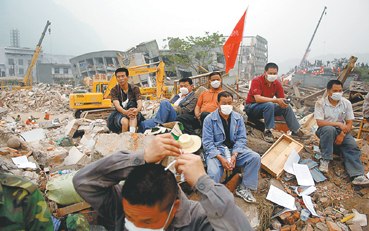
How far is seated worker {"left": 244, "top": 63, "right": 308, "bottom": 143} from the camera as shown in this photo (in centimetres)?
409

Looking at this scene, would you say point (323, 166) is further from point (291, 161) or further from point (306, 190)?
point (306, 190)

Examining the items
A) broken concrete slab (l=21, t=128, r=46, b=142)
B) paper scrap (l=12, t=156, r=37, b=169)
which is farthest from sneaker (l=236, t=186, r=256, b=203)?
broken concrete slab (l=21, t=128, r=46, b=142)

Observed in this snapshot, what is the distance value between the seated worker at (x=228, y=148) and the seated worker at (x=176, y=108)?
1542 millimetres

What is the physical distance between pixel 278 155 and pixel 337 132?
1.19 m

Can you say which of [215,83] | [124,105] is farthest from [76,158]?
[215,83]

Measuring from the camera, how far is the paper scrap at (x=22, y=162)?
2.96 meters

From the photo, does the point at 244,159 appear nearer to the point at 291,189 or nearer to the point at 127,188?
the point at 291,189

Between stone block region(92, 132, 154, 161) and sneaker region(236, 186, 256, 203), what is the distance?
1.76 meters

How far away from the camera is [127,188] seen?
1078 mm

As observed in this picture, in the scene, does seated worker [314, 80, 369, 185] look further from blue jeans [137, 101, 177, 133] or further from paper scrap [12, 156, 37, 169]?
paper scrap [12, 156, 37, 169]

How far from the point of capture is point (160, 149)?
1.11 m

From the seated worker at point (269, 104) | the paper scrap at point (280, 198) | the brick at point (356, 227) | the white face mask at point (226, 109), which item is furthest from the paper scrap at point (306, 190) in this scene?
the white face mask at point (226, 109)

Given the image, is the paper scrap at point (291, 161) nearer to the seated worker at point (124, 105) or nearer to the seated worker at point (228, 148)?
the seated worker at point (228, 148)

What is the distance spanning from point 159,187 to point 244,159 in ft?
7.28
